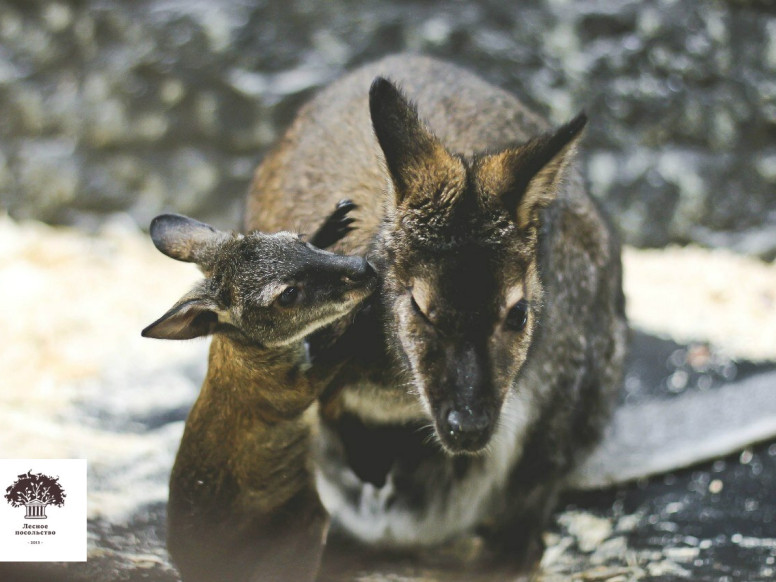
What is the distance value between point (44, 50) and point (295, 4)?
5.83 feet

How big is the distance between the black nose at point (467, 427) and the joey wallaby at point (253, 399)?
1.62 ft

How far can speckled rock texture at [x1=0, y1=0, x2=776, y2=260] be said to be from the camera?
6.29 m

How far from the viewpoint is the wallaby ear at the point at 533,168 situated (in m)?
2.87

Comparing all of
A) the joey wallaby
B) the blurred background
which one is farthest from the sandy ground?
the joey wallaby

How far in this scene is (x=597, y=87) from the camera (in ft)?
21.1

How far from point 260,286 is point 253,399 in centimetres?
49

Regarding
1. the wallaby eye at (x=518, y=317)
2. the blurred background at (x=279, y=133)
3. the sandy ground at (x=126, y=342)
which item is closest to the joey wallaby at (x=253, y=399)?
the sandy ground at (x=126, y=342)

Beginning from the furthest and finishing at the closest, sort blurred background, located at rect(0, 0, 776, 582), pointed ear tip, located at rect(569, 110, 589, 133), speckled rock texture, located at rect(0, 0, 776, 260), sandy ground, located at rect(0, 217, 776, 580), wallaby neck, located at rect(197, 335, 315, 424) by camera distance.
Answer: speckled rock texture, located at rect(0, 0, 776, 260) → blurred background, located at rect(0, 0, 776, 582) → sandy ground, located at rect(0, 217, 776, 580) → wallaby neck, located at rect(197, 335, 315, 424) → pointed ear tip, located at rect(569, 110, 589, 133)

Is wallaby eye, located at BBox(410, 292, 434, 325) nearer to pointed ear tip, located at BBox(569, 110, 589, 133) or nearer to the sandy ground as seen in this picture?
pointed ear tip, located at BBox(569, 110, 589, 133)

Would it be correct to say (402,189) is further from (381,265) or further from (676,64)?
(676,64)

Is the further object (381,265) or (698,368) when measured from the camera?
(698,368)

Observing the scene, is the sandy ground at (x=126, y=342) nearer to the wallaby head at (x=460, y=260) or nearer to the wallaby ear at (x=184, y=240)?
the wallaby ear at (x=184, y=240)

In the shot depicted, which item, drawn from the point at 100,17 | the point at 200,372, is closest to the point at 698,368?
the point at 200,372

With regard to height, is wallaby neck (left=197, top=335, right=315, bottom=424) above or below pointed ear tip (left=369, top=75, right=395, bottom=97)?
below
